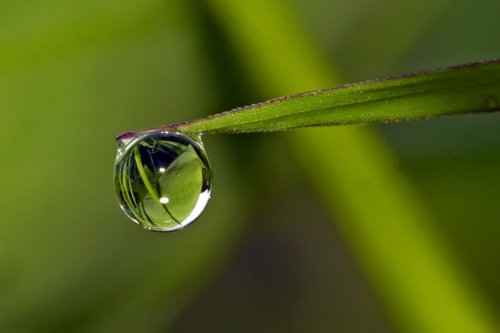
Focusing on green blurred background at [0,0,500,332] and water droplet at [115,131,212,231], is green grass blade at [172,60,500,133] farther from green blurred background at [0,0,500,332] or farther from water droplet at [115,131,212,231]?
green blurred background at [0,0,500,332]

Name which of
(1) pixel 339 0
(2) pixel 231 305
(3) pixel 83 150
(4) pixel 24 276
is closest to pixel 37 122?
(3) pixel 83 150

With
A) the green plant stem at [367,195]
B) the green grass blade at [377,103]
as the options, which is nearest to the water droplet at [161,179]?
the green grass blade at [377,103]

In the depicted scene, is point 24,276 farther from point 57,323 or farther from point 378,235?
point 378,235

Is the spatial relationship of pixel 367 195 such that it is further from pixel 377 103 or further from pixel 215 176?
pixel 377 103

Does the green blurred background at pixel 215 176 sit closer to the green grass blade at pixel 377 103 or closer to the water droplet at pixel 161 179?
the water droplet at pixel 161 179

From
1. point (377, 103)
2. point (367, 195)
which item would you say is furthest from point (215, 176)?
point (377, 103)

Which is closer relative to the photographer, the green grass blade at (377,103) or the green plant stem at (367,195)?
the green grass blade at (377,103)

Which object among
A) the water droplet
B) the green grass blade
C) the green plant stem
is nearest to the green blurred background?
the green plant stem
